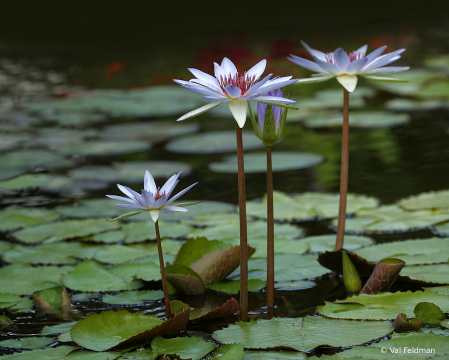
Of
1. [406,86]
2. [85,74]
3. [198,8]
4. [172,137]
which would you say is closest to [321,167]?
[172,137]

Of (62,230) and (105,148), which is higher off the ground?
(105,148)

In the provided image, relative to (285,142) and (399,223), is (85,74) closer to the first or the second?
(285,142)

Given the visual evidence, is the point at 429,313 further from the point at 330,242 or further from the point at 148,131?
the point at 148,131

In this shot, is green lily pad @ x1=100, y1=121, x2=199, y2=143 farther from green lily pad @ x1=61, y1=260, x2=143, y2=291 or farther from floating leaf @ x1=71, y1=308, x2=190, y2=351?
floating leaf @ x1=71, y1=308, x2=190, y2=351

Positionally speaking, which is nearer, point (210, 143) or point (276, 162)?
point (276, 162)

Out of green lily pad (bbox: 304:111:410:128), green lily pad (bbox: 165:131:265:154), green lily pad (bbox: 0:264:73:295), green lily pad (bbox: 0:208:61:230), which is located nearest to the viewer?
green lily pad (bbox: 0:264:73:295)

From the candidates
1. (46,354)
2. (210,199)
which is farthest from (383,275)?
(210,199)

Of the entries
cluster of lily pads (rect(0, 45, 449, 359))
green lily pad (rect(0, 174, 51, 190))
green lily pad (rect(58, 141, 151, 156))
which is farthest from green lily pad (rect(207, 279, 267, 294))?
green lily pad (rect(58, 141, 151, 156))
